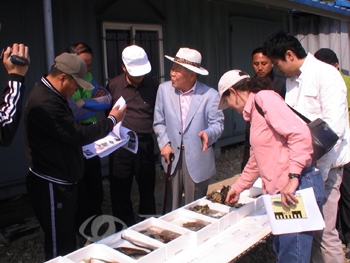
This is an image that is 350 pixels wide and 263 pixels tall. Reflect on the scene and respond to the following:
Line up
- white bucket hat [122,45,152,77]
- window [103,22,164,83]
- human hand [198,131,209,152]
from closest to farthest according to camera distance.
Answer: human hand [198,131,209,152], white bucket hat [122,45,152,77], window [103,22,164,83]

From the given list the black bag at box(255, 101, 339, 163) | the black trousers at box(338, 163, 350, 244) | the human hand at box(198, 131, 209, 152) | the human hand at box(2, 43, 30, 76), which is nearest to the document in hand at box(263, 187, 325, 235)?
the black bag at box(255, 101, 339, 163)

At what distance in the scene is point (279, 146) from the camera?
7.89 ft

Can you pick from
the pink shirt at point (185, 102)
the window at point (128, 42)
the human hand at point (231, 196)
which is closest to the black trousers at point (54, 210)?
the human hand at point (231, 196)

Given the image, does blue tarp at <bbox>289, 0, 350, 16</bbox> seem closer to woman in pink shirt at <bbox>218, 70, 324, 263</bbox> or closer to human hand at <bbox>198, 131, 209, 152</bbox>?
human hand at <bbox>198, 131, 209, 152</bbox>

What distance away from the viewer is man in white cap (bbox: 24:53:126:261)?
8.77 ft

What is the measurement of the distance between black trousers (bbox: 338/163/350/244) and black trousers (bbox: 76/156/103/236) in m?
2.26

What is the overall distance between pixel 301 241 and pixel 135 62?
2.19 meters

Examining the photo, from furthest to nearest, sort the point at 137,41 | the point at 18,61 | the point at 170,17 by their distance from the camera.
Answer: the point at 170,17, the point at 137,41, the point at 18,61

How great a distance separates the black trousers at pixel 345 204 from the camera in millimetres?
3714

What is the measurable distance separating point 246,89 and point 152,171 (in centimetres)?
182

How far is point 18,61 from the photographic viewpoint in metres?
2.36

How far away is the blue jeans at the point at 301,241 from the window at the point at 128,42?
12.8ft

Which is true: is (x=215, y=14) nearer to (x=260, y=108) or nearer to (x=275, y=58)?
(x=275, y=58)

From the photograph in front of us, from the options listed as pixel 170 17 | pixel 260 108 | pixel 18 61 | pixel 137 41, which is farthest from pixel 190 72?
pixel 170 17
